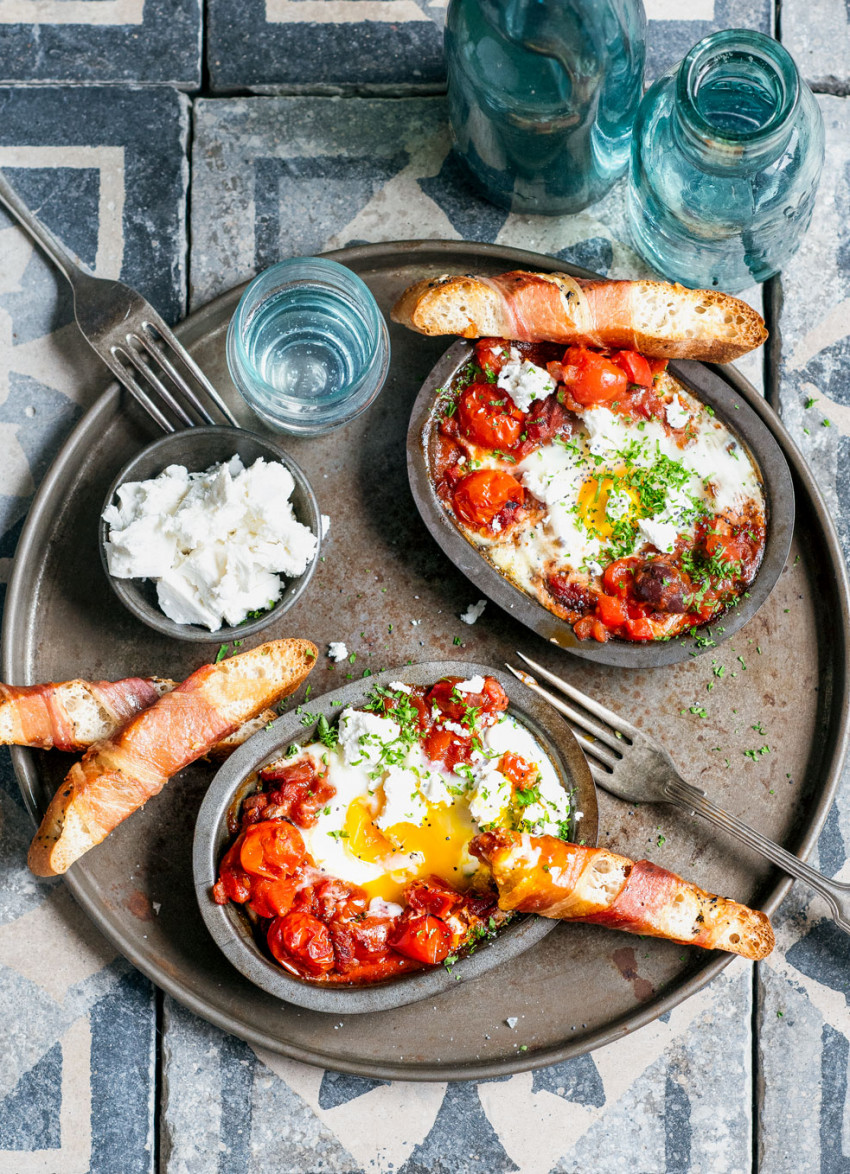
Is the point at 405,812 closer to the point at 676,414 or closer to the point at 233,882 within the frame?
the point at 233,882

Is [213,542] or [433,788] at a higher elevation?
[213,542]

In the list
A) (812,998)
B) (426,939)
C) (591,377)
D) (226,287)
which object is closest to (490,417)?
(591,377)

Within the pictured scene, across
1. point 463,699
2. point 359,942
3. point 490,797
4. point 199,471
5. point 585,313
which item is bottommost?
point 359,942

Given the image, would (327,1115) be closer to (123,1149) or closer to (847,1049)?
(123,1149)

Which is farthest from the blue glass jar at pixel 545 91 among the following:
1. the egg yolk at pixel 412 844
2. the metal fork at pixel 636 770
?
the egg yolk at pixel 412 844

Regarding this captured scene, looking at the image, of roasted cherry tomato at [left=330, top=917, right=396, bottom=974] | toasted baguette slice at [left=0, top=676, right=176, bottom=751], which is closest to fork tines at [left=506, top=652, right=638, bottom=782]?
roasted cherry tomato at [left=330, top=917, right=396, bottom=974]

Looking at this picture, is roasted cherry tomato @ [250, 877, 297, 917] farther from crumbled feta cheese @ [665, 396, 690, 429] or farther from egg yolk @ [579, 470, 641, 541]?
crumbled feta cheese @ [665, 396, 690, 429]
